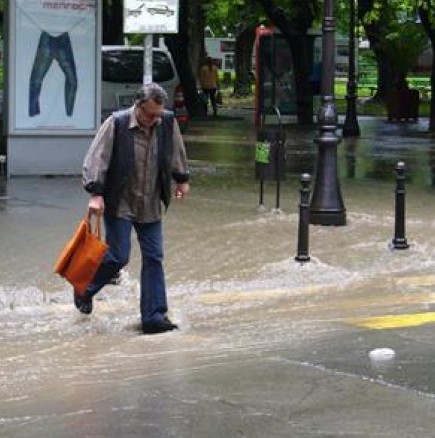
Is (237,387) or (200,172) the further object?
(200,172)

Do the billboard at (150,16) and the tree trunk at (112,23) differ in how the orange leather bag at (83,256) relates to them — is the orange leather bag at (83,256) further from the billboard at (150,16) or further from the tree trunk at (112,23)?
the tree trunk at (112,23)

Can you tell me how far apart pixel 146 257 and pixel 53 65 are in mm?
7638

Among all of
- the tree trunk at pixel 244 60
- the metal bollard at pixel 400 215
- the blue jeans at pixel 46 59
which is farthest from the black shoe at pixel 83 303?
the tree trunk at pixel 244 60

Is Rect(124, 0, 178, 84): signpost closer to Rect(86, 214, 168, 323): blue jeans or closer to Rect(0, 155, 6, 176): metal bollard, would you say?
Rect(86, 214, 168, 323): blue jeans

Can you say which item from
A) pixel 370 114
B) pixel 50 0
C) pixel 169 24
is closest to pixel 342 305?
pixel 169 24

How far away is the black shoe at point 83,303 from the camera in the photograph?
7.62 metres

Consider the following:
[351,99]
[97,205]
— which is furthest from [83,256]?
[351,99]

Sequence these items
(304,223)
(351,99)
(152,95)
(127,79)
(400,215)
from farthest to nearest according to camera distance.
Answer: (351,99), (127,79), (400,215), (304,223), (152,95)

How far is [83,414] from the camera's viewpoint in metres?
5.55

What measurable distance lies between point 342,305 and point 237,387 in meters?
2.63

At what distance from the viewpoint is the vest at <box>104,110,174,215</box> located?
7.21 metres

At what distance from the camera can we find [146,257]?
7.41 meters

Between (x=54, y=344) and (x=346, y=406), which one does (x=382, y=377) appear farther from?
(x=54, y=344)

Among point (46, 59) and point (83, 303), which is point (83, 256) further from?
point (46, 59)
